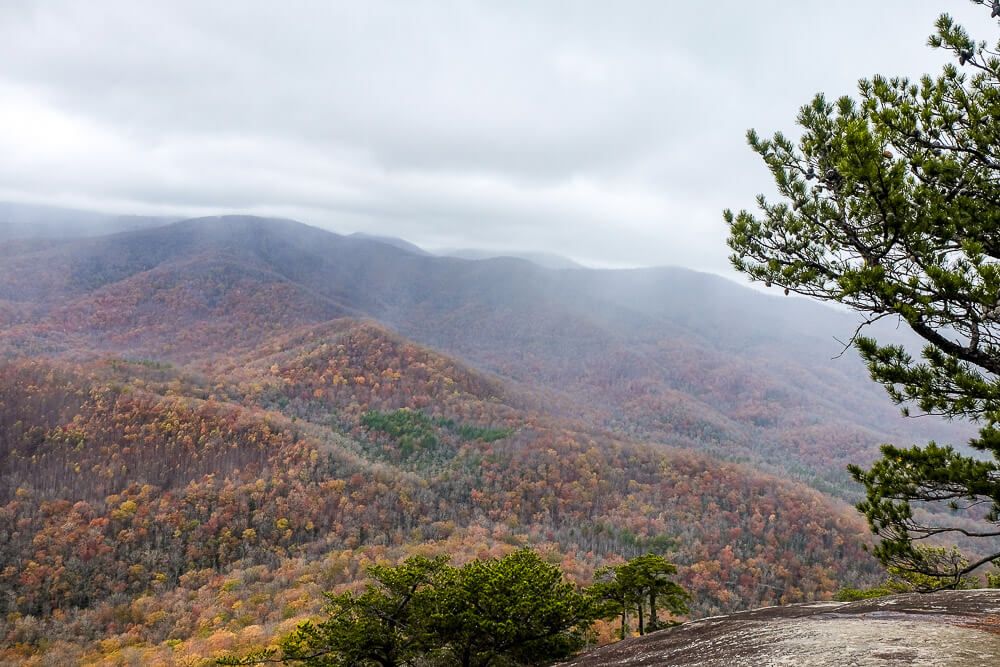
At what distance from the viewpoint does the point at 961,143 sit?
7.52m

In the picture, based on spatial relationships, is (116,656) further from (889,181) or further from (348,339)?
(348,339)

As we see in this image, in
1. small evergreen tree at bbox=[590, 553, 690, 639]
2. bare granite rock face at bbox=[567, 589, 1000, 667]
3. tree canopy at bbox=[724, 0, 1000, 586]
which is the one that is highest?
tree canopy at bbox=[724, 0, 1000, 586]

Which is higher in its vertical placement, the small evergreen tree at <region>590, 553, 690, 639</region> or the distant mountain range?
the small evergreen tree at <region>590, 553, 690, 639</region>

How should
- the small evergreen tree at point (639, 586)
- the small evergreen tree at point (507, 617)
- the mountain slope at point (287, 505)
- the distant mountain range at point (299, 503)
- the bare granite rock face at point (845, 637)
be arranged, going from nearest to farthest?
the bare granite rock face at point (845, 637) < the small evergreen tree at point (507, 617) < the small evergreen tree at point (639, 586) < the mountain slope at point (287, 505) < the distant mountain range at point (299, 503)

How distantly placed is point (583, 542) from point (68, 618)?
235 feet

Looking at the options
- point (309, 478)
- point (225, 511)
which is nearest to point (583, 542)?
point (309, 478)

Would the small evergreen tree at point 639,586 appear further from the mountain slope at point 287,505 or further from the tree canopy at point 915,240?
the mountain slope at point 287,505

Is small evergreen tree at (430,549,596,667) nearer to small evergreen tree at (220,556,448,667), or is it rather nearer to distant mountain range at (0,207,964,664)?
small evergreen tree at (220,556,448,667)

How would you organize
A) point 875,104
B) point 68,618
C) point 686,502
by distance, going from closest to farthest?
point 875,104 < point 68,618 < point 686,502

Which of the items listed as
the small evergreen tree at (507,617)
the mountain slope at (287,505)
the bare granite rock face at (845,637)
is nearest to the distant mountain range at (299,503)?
the mountain slope at (287,505)

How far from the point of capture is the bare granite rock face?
5.48 meters

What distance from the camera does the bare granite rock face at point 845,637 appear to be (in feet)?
18.0

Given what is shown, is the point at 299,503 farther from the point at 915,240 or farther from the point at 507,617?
the point at 915,240

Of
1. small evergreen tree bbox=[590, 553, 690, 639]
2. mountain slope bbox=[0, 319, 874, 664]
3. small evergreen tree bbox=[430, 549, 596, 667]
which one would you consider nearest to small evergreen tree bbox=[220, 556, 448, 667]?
small evergreen tree bbox=[430, 549, 596, 667]
